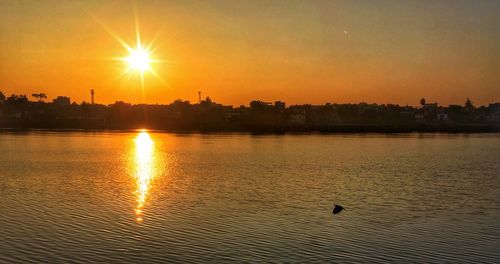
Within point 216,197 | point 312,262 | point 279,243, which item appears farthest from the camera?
point 216,197

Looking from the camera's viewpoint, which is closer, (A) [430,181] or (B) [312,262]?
(B) [312,262]

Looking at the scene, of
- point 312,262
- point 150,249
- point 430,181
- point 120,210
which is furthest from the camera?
point 430,181

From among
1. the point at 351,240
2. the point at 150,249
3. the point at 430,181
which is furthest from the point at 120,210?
the point at 430,181

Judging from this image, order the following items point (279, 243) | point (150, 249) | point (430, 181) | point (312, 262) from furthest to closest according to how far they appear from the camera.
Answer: point (430, 181)
point (279, 243)
point (150, 249)
point (312, 262)

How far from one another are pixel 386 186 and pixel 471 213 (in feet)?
41.0

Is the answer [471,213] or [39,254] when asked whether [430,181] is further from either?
[39,254]

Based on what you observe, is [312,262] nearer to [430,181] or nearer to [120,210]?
[120,210]

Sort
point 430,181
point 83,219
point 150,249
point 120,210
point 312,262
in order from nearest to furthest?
1. point 312,262
2. point 150,249
3. point 83,219
4. point 120,210
5. point 430,181

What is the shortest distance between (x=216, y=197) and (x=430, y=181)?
21137 mm

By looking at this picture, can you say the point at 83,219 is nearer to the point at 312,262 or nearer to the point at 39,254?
the point at 39,254

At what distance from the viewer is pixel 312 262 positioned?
1820 centimetres

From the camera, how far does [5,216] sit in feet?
84.3

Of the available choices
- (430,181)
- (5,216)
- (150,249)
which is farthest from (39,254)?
(430,181)

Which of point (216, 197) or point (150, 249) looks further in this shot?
point (216, 197)
